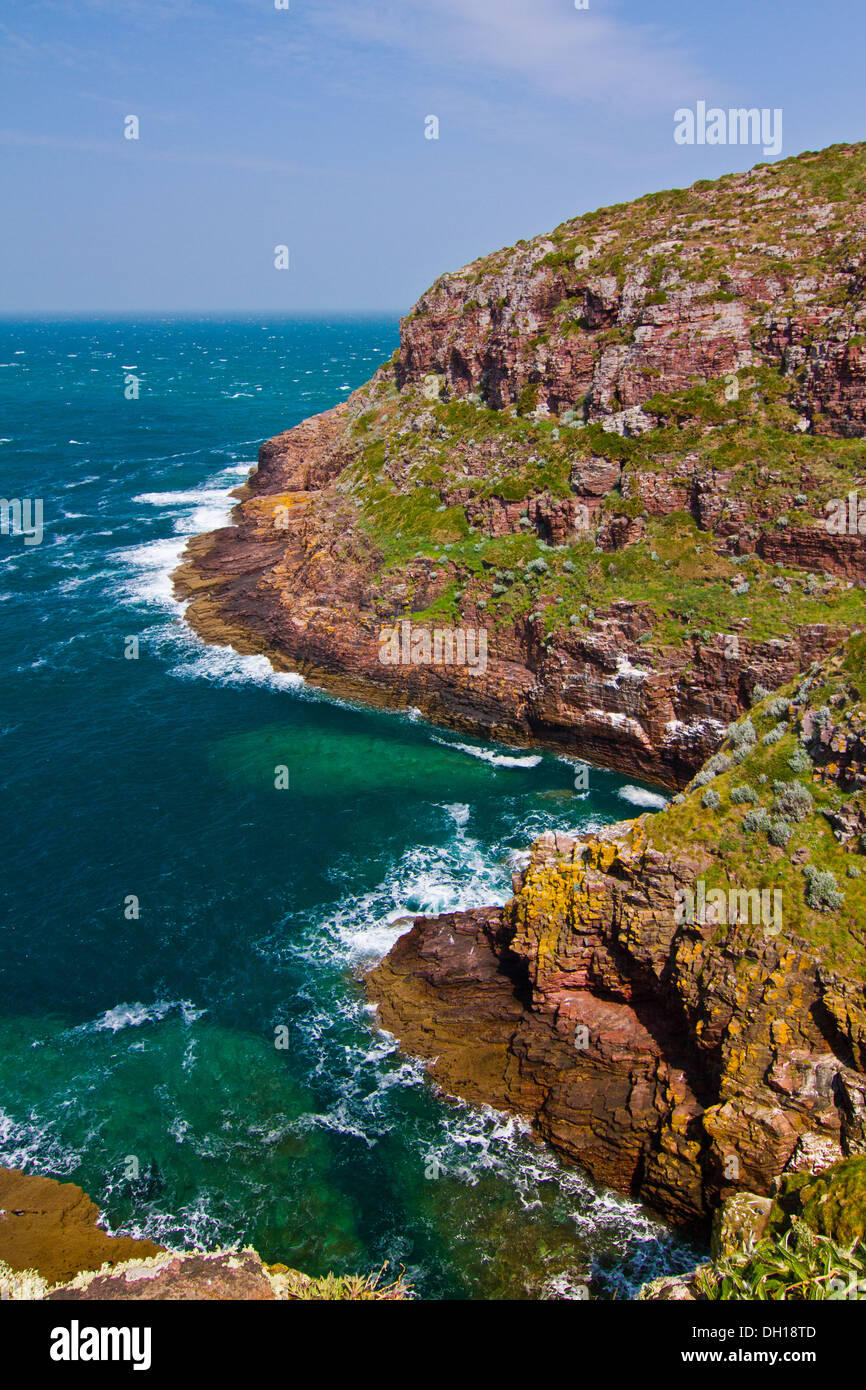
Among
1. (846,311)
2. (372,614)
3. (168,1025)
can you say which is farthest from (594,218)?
(168,1025)

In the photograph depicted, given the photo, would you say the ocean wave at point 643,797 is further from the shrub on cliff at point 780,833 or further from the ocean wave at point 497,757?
the shrub on cliff at point 780,833

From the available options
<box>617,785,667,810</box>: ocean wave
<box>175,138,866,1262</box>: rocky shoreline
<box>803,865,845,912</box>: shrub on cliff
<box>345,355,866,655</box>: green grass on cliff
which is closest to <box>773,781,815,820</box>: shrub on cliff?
<box>175,138,866,1262</box>: rocky shoreline

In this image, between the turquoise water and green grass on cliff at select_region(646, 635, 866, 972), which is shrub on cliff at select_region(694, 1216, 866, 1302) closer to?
the turquoise water

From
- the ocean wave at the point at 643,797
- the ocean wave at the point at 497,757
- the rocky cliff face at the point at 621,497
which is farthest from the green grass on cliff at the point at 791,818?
the ocean wave at the point at 497,757

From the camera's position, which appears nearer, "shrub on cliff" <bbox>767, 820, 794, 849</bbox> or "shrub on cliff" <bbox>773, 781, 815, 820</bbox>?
"shrub on cliff" <bbox>767, 820, 794, 849</bbox>

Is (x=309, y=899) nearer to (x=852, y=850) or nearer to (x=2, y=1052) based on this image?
(x=2, y=1052)

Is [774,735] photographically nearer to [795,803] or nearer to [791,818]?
[795,803]

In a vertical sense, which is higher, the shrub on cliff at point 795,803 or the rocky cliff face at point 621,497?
the rocky cliff face at point 621,497

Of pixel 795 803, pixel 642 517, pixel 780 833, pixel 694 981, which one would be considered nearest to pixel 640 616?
pixel 642 517
